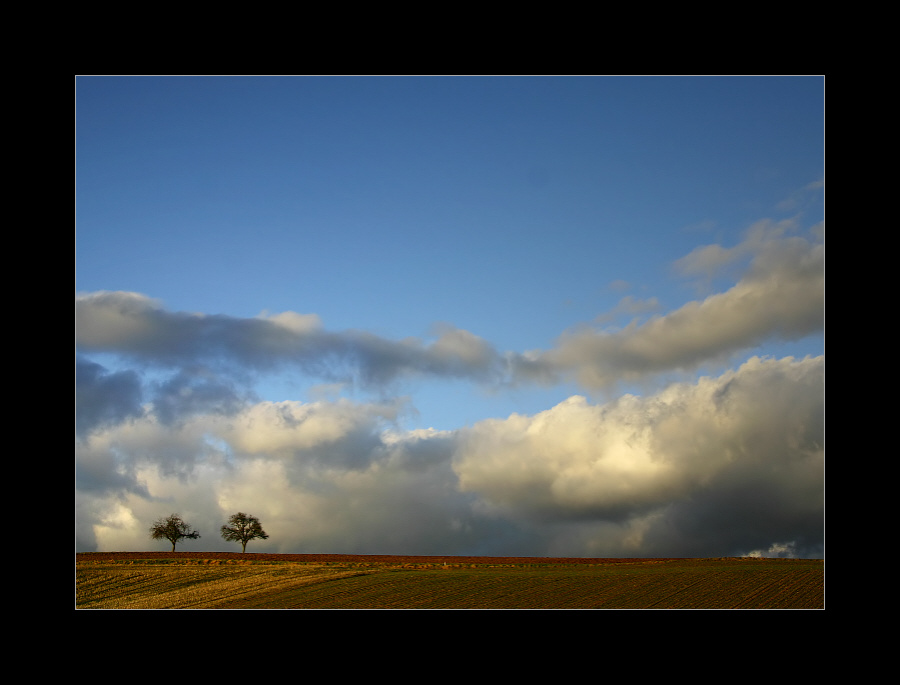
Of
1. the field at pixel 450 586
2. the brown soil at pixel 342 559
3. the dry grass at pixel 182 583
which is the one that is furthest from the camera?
the brown soil at pixel 342 559

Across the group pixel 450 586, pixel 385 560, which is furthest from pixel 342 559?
pixel 450 586

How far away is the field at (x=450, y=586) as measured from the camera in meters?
41.0

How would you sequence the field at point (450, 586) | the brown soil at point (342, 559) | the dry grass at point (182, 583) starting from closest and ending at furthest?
1. the field at point (450, 586)
2. the dry grass at point (182, 583)
3. the brown soil at point (342, 559)

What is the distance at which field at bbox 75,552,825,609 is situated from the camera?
41.0 m

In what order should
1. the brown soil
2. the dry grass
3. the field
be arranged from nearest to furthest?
the field → the dry grass → the brown soil

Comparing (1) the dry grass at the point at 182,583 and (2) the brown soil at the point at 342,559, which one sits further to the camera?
(2) the brown soil at the point at 342,559

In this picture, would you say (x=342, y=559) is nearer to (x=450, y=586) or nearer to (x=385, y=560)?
(x=385, y=560)

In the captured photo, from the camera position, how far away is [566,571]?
210 feet

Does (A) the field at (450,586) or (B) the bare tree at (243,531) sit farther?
(B) the bare tree at (243,531)
